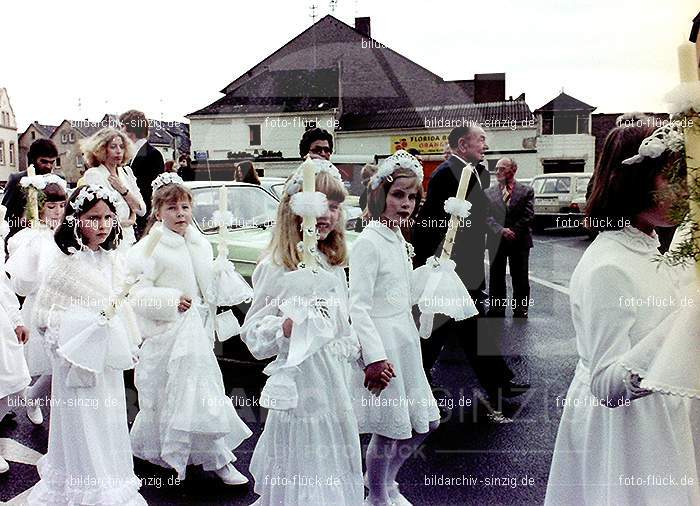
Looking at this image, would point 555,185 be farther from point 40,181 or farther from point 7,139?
point 7,139

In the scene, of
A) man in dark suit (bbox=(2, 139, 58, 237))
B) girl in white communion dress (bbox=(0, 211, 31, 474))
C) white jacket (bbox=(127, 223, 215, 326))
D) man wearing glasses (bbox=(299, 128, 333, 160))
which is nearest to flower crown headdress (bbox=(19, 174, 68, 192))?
man in dark suit (bbox=(2, 139, 58, 237))

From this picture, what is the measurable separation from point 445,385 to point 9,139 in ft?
10.1

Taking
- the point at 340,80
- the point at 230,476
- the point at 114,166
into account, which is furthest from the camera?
the point at 114,166

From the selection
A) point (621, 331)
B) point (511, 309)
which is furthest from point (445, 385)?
point (621, 331)

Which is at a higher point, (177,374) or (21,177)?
(21,177)

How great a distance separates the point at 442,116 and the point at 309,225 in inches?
77.0

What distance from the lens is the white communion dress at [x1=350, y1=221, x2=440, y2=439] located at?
3.18 meters

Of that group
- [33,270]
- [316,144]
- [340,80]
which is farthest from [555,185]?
[33,270]

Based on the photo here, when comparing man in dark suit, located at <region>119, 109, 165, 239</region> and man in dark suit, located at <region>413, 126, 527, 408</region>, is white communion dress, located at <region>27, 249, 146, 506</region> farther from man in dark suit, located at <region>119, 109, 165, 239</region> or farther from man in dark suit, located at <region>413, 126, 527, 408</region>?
man in dark suit, located at <region>413, 126, 527, 408</region>

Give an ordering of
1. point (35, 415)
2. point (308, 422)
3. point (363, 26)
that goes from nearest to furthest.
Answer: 1. point (308, 422)
2. point (363, 26)
3. point (35, 415)

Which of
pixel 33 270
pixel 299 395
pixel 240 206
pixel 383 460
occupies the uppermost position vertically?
pixel 240 206

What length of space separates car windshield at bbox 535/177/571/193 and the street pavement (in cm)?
98

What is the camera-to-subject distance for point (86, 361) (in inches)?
Result: 126

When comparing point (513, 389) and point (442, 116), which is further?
point (513, 389)
